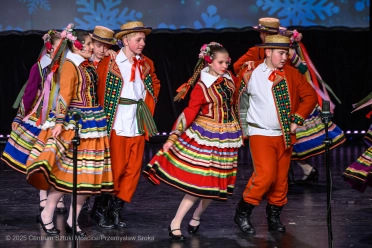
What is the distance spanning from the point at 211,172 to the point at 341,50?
17.5 ft

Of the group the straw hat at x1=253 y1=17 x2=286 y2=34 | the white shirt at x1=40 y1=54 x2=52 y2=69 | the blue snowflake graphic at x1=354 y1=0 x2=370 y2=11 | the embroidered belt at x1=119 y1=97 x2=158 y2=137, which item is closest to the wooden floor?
the embroidered belt at x1=119 y1=97 x2=158 y2=137

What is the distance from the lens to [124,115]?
515 centimetres

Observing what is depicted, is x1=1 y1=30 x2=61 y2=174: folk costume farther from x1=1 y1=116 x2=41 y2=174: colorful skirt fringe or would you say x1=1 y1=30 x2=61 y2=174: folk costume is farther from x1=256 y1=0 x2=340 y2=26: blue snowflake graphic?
x1=256 y1=0 x2=340 y2=26: blue snowflake graphic

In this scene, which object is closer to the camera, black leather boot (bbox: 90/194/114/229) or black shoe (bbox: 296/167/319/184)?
black leather boot (bbox: 90/194/114/229)

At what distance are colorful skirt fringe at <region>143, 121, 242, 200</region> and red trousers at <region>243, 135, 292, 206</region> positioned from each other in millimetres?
166

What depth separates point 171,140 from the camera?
15.8ft

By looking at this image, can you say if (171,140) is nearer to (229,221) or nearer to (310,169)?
(229,221)

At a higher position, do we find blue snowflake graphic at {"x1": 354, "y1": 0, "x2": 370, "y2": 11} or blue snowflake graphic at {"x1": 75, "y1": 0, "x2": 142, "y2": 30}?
blue snowflake graphic at {"x1": 354, "y1": 0, "x2": 370, "y2": 11}

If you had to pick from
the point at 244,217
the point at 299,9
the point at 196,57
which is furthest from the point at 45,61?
the point at 299,9

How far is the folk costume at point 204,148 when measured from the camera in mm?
4828

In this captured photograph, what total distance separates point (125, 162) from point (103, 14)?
171 inches

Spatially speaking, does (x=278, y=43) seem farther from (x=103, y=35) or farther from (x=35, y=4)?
(x=35, y=4)

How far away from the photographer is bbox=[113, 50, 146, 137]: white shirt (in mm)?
5148

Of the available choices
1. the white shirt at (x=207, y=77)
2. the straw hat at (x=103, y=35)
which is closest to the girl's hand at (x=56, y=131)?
the straw hat at (x=103, y=35)
